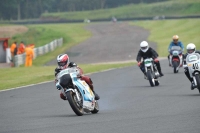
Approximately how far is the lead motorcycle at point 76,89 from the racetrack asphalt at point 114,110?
20cm

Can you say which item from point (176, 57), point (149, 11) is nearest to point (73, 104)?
point (176, 57)

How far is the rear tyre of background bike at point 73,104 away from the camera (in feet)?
40.5

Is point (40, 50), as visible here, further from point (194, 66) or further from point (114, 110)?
point (114, 110)

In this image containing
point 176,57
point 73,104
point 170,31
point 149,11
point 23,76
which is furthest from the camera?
point 149,11

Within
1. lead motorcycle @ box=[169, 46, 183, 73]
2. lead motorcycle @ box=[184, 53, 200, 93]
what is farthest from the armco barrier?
lead motorcycle @ box=[184, 53, 200, 93]

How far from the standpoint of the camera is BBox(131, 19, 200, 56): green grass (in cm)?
5453

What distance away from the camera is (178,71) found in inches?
1087

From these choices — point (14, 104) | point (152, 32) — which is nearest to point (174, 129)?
point (14, 104)

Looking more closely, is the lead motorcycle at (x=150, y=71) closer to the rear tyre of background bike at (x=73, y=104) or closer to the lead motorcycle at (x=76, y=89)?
the lead motorcycle at (x=76, y=89)

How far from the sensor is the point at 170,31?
226 feet

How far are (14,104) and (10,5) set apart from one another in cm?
7519

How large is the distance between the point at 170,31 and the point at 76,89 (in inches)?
2234

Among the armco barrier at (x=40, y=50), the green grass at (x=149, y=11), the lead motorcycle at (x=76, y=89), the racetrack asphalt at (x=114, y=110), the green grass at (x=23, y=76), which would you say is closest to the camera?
the racetrack asphalt at (x=114, y=110)

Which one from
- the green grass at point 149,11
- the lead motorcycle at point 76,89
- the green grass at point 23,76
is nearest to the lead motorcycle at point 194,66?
the lead motorcycle at point 76,89
